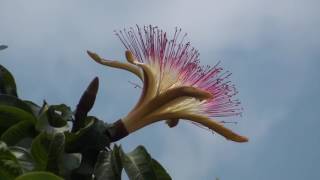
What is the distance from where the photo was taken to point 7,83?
207 centimetres

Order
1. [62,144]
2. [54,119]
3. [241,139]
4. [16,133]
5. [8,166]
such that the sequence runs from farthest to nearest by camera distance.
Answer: [241,139] → [54,119] → [16,133] → [62,144] → [8,166]

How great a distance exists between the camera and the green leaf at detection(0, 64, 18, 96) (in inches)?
81.3

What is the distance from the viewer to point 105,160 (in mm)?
1924

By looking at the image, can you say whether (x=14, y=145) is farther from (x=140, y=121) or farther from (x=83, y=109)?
(x=140, y=121)

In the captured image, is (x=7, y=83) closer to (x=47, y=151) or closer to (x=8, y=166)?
(x=47, y=151)

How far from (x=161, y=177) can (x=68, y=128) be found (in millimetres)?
329

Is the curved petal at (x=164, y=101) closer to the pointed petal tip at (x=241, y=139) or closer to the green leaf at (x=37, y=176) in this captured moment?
the pointed petal tip at (x=241, y=139)

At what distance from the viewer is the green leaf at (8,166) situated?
4.79 ft

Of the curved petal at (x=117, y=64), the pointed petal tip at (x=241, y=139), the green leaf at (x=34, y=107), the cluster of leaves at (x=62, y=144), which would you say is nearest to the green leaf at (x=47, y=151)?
the cluster of leaves at (x=62, y=144)

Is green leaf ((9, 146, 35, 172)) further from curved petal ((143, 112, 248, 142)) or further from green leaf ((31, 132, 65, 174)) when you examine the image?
curved petal ((143, 112, 248, 142))

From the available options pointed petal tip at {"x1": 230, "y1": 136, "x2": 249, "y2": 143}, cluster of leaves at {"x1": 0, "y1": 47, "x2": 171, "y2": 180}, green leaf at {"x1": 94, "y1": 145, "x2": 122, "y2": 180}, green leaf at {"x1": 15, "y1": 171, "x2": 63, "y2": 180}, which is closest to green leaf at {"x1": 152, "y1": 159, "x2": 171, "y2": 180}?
cluster of leaves at {"x1": 0, "y1": 47, "x2": 171, "y2": 180}

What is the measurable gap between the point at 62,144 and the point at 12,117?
273 mm

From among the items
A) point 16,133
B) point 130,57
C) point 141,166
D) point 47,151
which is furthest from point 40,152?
point 130,57

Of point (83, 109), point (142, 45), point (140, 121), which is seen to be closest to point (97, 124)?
point (83, 109)
